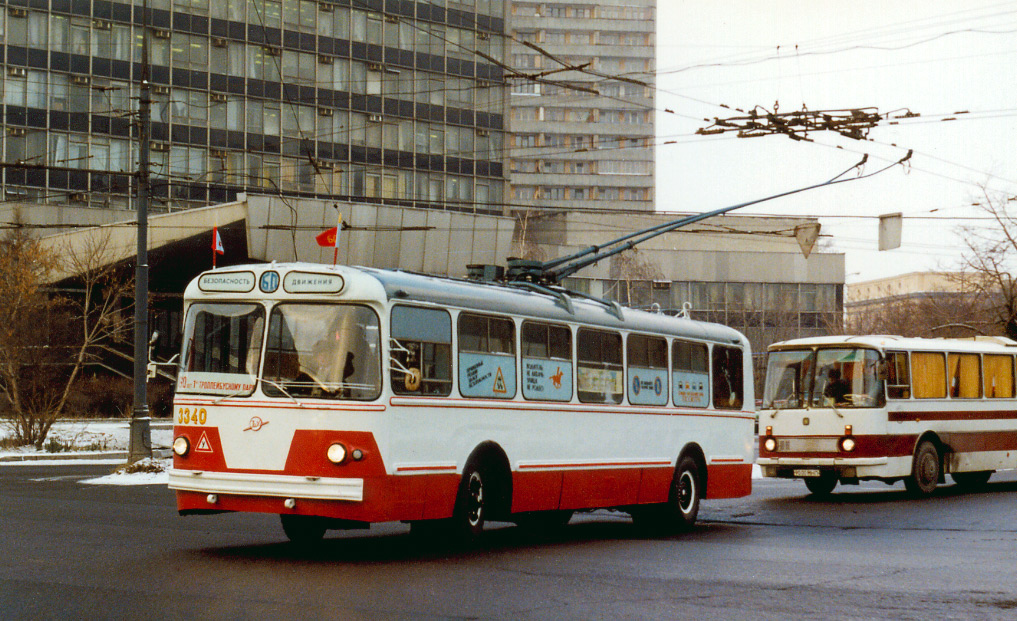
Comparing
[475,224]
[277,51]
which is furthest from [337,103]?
[475,224]

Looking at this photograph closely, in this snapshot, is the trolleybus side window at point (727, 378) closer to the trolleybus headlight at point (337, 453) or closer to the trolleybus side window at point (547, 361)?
the trolleybus side window at point (547, 361)

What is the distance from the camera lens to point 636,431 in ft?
51.4

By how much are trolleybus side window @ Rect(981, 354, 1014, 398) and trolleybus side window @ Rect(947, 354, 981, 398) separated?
311 millimetres

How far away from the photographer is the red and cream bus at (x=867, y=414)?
21.4 m

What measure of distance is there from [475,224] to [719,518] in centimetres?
4282

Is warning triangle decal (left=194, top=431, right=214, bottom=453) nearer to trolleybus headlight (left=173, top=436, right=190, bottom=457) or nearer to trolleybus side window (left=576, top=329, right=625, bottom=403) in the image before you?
trolleybus headlight (left=173, top=436, right=190, bottom=457)

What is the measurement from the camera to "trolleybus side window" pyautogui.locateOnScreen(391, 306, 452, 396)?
11.9m

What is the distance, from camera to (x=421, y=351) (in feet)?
40.1

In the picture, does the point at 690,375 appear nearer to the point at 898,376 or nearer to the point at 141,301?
the point at 898,376

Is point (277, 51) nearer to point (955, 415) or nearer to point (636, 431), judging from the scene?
point (955, 415)

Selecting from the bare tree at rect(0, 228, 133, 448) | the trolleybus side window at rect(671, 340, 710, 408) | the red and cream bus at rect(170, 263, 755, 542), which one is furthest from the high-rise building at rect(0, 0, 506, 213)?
the red and cream bus at rect(170, 263, 755, 542)

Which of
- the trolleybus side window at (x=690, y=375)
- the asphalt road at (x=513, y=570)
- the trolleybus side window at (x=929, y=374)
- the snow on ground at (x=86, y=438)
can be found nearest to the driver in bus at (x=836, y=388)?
the trolleybus side window at (x=929, y=374)

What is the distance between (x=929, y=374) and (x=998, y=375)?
2.76 metres

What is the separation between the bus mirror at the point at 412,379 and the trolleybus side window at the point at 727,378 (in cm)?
647
